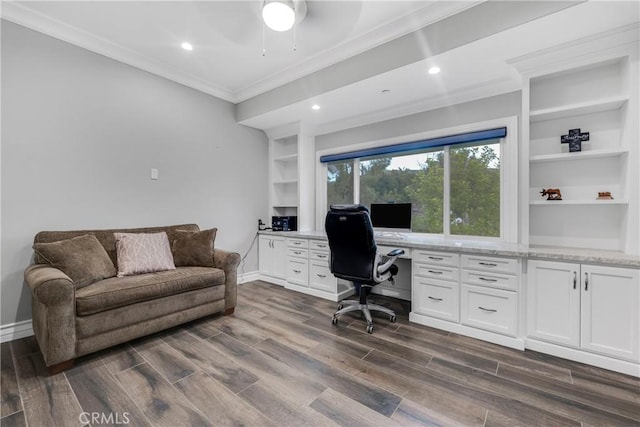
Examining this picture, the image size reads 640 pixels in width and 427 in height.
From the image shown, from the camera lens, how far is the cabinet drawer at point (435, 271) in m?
2.51

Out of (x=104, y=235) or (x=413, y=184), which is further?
(x=413, y=184)

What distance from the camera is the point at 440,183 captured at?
10.9ft

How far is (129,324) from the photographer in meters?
2.17

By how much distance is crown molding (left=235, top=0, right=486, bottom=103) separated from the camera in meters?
2.15

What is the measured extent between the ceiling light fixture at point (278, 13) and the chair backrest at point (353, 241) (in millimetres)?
1538

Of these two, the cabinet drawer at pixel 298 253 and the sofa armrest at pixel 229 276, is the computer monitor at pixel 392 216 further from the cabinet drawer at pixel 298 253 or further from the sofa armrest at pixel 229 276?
the sofa armrest at pixel 229 276

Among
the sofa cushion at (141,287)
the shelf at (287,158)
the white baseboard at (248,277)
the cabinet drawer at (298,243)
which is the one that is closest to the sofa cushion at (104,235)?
the sofa cushion at (141,287)

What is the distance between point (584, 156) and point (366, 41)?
2.12 meters

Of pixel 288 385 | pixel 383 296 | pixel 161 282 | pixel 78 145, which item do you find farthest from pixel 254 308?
pixel 78 145

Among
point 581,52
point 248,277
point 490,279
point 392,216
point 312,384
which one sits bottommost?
point 312,384

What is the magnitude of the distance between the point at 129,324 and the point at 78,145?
5.89ft

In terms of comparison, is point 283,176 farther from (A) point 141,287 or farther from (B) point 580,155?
(B) point 580,155

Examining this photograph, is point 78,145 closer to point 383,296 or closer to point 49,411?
point 49,411

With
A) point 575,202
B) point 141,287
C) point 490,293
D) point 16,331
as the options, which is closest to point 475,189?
point 575,202
